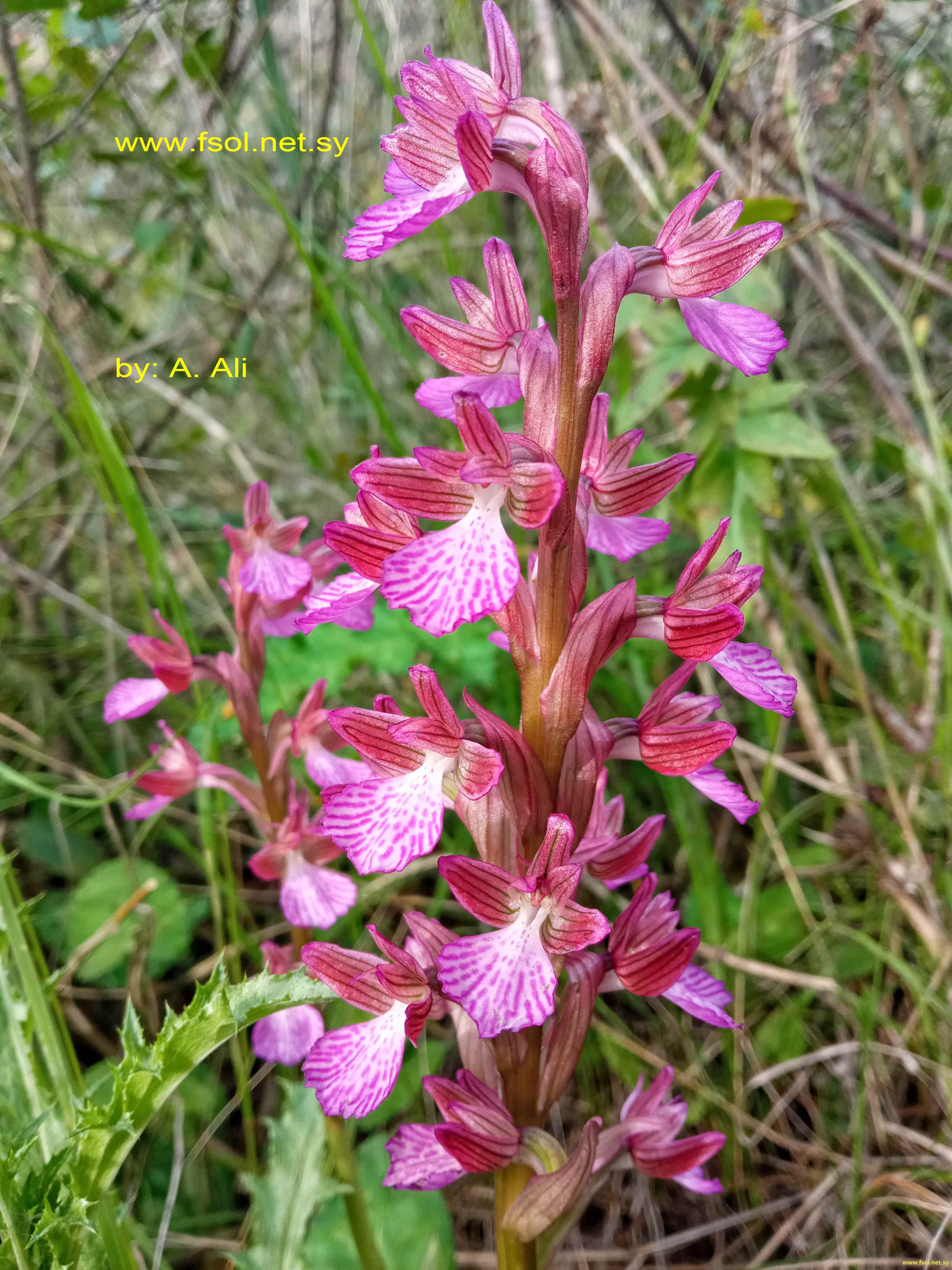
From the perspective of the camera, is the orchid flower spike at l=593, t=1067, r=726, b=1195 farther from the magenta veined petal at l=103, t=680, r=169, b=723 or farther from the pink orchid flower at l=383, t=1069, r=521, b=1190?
the magenta veined petal at l=103, t=680, r=169, b=723

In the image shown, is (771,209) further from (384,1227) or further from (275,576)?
(384,1227)

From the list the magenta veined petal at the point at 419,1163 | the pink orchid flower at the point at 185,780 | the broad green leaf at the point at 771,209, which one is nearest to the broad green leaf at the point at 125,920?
the pink orchid flower at the point at 185,780

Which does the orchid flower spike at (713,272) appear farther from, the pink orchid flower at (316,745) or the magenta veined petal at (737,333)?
the pink orchid flower at (316,745)

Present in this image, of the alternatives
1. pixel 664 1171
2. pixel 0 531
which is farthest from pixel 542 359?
pixel 0 531

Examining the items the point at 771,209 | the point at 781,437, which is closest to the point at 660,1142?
the point at 781,437

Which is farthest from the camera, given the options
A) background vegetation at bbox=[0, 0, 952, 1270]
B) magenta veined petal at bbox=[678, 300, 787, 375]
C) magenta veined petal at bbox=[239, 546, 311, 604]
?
background vegetation at bbox=[0, 0, 952, 1270]

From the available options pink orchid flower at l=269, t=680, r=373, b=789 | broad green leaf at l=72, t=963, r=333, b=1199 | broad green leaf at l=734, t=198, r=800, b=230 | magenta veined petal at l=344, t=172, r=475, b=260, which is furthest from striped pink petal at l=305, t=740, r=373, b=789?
broad green leaf at l=734, t=198, r=800, b=230

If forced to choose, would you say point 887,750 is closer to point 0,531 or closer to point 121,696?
point 121,696
